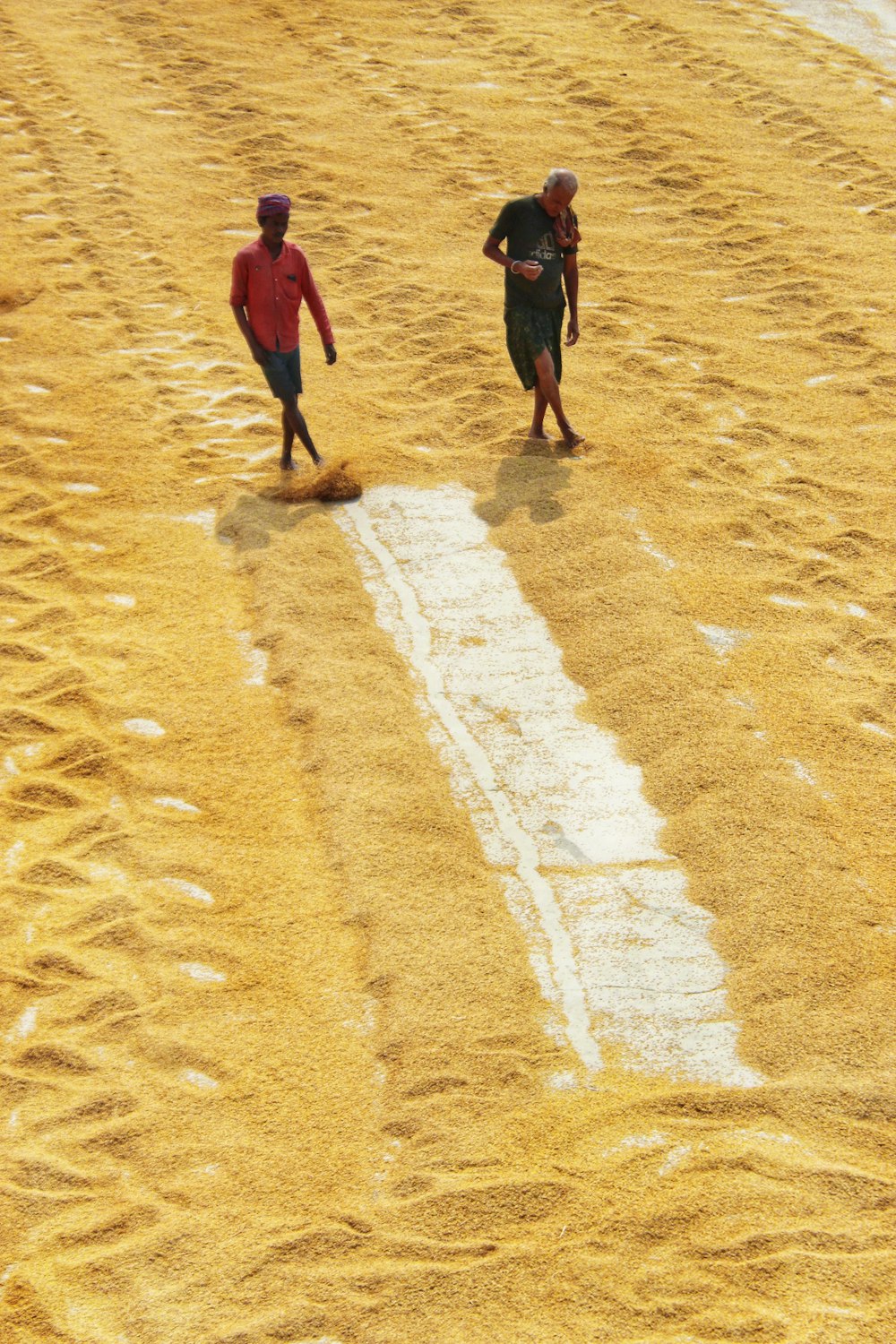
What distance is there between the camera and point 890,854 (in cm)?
445

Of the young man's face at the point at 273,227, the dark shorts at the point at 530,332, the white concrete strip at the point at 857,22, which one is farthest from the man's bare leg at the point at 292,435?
the white concrete strip at the point at 857,22

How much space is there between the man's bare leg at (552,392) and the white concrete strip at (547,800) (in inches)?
27.9

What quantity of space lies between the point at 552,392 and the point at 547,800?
2.65m

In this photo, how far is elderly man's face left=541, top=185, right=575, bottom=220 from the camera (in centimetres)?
628

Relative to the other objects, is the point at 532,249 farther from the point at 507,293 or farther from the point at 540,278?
the point at 507,293

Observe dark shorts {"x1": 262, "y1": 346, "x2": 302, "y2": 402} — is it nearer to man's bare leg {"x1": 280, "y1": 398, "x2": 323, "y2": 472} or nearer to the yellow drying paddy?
man's bare leg {"x1": 280, "y1": 398, "x2": 323, "y2": 472}

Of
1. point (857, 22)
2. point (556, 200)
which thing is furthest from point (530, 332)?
point (857, 22)

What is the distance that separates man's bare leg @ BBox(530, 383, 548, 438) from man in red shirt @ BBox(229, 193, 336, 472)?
1.06 meters

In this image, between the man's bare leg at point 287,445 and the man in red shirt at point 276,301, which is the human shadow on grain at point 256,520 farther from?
the man in red shirt at point 276,301

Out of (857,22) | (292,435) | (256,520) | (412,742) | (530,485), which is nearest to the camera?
(412,742)

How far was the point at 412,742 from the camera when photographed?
5.03 m

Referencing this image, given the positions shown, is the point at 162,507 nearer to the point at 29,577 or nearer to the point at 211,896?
the point at 29,577

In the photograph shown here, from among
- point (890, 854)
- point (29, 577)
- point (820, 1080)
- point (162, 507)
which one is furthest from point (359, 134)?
point (820, 1080)

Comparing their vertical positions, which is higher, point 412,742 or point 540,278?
point 540,278
